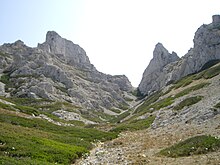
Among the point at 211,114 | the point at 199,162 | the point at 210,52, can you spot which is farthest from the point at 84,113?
the point at 199,162

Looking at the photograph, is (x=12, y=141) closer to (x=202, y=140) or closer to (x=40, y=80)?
(x=202, y=140)

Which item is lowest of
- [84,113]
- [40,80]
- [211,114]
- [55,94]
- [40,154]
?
[40,154]

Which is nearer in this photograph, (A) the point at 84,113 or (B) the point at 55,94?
(A) the point at 84,113

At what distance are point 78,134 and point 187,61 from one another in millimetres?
123040

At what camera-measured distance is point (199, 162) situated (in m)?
26.0

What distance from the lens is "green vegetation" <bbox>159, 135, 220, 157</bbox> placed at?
29638 millimetres

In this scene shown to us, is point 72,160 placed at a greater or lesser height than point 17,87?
lesser

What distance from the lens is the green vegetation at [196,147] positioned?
2964 centimetres

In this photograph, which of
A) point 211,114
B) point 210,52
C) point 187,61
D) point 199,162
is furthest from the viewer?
point 187,61

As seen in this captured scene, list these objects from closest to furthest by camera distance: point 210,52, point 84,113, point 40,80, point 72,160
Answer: point 72,160 < point 84,113 < point 210,52 < point 40,80

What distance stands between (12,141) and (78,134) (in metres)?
27.2

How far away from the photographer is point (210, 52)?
157 meters

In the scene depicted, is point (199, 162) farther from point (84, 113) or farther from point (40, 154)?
point (84, 113)

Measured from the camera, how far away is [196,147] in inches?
1224
